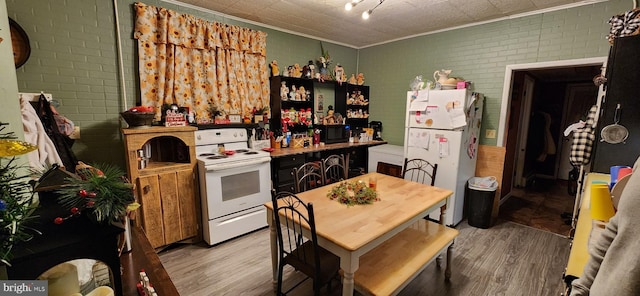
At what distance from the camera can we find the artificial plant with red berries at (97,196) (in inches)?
32.8

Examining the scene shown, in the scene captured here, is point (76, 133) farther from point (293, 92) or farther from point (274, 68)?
point (293, 92)

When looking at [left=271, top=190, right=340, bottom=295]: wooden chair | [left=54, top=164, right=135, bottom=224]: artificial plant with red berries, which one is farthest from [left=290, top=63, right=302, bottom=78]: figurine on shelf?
[left=54, top=164, right=135, bottom=224]: artificial plant with red berries

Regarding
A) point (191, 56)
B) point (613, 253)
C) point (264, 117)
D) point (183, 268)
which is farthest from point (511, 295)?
point (191, 56)

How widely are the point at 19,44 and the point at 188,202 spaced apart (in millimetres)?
1873

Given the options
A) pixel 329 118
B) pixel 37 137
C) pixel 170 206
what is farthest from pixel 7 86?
pixel 329 118

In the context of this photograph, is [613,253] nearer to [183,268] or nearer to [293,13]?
[183,268]

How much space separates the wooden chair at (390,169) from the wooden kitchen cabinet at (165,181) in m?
2.61

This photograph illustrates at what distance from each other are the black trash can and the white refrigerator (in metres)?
0.11

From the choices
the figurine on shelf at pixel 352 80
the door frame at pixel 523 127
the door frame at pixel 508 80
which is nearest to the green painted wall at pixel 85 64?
the figurine on shelf at pixel 352 80

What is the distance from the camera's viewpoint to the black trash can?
3.21m

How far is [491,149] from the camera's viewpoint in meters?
3.50

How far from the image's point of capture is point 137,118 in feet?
7.91

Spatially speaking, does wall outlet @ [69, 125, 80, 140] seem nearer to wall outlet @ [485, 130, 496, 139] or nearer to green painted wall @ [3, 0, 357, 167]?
green painted wall @ [3, 0, 357, 167]

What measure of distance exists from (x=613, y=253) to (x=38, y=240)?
1.50 meters
